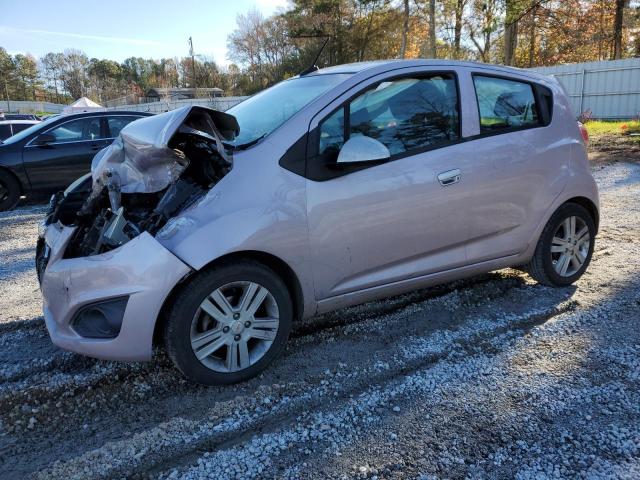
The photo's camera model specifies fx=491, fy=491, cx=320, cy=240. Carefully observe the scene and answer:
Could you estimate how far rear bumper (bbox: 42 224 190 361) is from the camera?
248cm

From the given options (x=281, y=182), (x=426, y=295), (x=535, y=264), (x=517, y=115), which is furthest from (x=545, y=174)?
(x=281, y=182)

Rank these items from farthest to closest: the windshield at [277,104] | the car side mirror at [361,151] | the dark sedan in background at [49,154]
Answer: the dark sedan in background at [49,154] < the windshield at [277,104] < the car side mirror at [361,151]

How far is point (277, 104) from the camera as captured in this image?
343 cm

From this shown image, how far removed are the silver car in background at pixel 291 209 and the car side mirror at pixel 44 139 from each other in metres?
5.73

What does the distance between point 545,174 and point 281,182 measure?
213 cm

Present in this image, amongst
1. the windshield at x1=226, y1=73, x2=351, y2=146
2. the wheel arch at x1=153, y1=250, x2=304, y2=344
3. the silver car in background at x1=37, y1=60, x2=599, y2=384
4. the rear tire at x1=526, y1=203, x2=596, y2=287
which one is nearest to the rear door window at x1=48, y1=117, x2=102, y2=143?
the silver car in background at x1=37, y1=60, x2=599, y2=384

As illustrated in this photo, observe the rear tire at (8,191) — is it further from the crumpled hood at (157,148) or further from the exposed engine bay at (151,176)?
the crumpled hood at (157,148)

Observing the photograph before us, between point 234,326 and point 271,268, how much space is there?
392 mm

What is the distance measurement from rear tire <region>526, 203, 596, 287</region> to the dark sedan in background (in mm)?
6808

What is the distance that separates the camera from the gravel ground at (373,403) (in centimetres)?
220

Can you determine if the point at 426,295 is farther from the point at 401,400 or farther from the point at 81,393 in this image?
the point at 81,393

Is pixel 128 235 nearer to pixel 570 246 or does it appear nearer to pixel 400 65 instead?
pixel 400 65

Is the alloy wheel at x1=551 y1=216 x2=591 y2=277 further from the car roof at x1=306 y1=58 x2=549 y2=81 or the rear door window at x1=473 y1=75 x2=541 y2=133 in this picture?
the car roof at x1=306 y1=58 x2=549 y2=81

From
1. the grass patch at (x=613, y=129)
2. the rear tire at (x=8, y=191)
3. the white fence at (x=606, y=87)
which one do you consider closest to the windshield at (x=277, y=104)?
the rear tire at (x=8, y=191)
